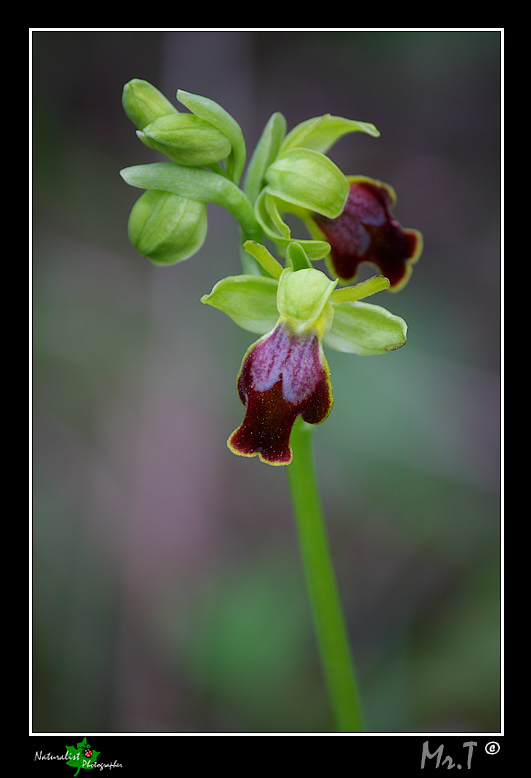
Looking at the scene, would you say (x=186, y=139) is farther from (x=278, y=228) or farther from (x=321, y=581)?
(x=321, y=581)

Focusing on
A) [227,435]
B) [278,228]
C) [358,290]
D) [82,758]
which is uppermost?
[278,228]

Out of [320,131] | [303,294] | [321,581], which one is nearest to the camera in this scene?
[303,294]

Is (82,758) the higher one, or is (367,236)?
(367,236)

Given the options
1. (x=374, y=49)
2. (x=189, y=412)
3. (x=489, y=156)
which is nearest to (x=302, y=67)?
(x=374, y=49)

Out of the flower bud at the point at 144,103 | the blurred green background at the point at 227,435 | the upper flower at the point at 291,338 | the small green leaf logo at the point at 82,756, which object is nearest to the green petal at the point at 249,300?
the upper flower at the point at 291,338

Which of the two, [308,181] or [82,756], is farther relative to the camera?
[82,756]

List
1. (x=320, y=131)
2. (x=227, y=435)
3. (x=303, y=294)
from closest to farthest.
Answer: (x=303, y=294)
(x=320, y=131)
(x=227, y=435)

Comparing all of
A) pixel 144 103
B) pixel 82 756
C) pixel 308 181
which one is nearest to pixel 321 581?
pixel 82 756

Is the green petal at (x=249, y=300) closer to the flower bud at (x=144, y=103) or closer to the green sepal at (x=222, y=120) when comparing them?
the green sepal at (x=222, y=120)
